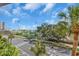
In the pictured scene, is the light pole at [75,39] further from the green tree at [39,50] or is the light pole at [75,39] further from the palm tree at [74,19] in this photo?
the green tree at [39,50]

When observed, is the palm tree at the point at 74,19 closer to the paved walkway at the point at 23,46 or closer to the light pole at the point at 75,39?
the light pole at the point at 75,39

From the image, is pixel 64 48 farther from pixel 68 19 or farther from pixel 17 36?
pixel 17 36

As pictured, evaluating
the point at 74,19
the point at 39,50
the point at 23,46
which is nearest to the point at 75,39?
the point at 74,19

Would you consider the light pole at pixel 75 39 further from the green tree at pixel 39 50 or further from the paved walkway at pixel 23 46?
the paved walkway at pixel 23 46

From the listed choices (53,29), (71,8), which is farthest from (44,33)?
(71,8)

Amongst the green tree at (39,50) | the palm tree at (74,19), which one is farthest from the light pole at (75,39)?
the green tree at (39,50)

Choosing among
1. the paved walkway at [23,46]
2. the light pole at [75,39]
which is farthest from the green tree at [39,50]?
the light pole at [75,39]

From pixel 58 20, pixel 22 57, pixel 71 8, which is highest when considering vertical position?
pixel 71 8

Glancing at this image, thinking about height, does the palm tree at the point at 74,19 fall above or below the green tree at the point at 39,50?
above

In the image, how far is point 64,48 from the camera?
149 cm

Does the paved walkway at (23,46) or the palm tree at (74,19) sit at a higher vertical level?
the palm tree at (74,19)

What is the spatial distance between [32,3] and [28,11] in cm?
9

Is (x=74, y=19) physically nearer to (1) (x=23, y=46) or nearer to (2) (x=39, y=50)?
(2) (x=39, y=50)

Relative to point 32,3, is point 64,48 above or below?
below
